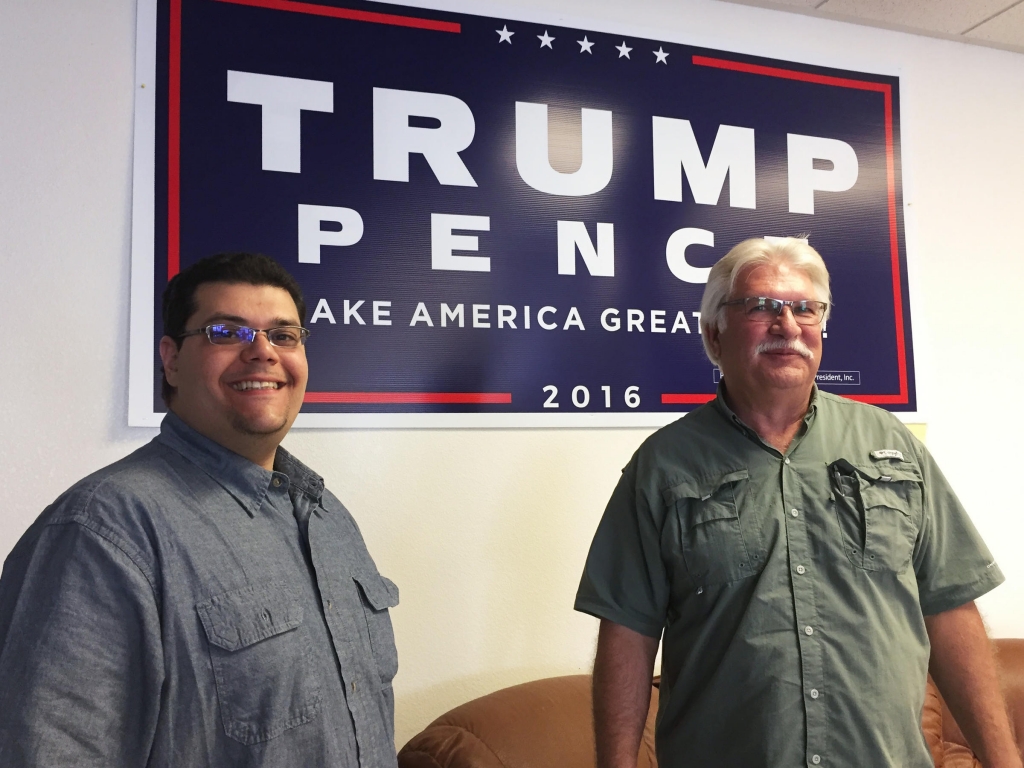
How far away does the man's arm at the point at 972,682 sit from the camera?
151 cm

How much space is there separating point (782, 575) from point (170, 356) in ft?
3.53

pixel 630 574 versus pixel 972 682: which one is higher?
pixel 630 574

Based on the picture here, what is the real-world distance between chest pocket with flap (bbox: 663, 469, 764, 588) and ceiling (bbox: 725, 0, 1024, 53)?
5.92 feet

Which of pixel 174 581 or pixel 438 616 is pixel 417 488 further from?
pixel 174 581

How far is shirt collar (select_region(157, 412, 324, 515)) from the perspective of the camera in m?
1.32

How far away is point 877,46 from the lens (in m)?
2.83

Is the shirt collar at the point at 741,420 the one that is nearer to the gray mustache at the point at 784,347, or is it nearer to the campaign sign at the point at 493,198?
the gray mustache at the point at 784,347

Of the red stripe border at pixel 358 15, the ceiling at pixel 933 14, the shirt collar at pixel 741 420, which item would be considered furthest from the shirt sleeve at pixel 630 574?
the ceiling at pixel 933 14

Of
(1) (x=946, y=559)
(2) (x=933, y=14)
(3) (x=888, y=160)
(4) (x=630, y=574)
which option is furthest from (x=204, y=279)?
(2) (x=933, y=14)

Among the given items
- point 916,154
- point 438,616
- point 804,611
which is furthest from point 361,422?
point 916,154

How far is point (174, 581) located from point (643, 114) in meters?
1.92

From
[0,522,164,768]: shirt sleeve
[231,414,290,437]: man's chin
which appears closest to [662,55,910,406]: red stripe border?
[231,414,290,437]: man's chin

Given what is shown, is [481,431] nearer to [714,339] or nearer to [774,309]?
[714,339]

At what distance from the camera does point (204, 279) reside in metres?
1.39
